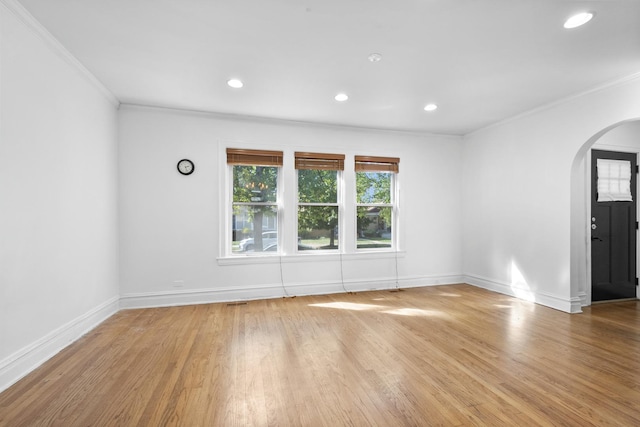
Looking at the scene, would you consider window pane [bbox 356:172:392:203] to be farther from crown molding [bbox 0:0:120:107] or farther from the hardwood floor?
crown molding [bbox 0:0:120:107]

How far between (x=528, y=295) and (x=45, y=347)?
574cm

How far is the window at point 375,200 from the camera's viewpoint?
5.12 metres

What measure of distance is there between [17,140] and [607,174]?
22.8 ft

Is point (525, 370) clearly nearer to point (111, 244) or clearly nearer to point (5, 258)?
point (5, 258)

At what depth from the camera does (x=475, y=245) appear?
531 cm

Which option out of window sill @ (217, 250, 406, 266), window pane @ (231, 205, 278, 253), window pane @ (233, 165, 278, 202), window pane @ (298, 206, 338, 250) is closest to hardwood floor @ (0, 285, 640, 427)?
window sill @ (217, 250, 406, 266)

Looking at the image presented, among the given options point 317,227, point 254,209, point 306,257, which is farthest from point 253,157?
point 306,257

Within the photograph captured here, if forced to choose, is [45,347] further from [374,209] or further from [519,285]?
[519,285]

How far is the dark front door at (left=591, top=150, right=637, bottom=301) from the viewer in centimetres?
431

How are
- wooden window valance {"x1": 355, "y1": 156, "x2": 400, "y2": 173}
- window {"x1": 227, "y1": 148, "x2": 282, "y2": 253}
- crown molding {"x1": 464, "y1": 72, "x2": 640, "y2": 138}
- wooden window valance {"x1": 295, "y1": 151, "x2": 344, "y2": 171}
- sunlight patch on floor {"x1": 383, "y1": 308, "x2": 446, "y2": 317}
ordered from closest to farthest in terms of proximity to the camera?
crown molding {"x1": 464, "y1": 72, "x2": 640, "y2": 138} → sunlight patch on floor {"x1": 383, "y1": 308, "x2": 446, "y2": 317} → window {"x1": 227, "y1": 148, "x2": 282, "y2": 253} → wooden window valance {"x1": 295, "y1": 151, "x2": 344, "y2": 171} → wooden window valance {"x1": 355, "y1": 156, "x2": 400, "y2": 173}

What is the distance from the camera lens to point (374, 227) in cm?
522

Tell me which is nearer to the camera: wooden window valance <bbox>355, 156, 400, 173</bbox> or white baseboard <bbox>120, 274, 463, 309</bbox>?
white baseboard <bbox>120, 274, 463, 309</bbox>

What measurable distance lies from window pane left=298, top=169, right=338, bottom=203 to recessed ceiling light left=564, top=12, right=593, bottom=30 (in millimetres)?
3315

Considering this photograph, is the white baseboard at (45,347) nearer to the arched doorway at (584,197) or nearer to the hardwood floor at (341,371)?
the hardwood floor at (341,371)
